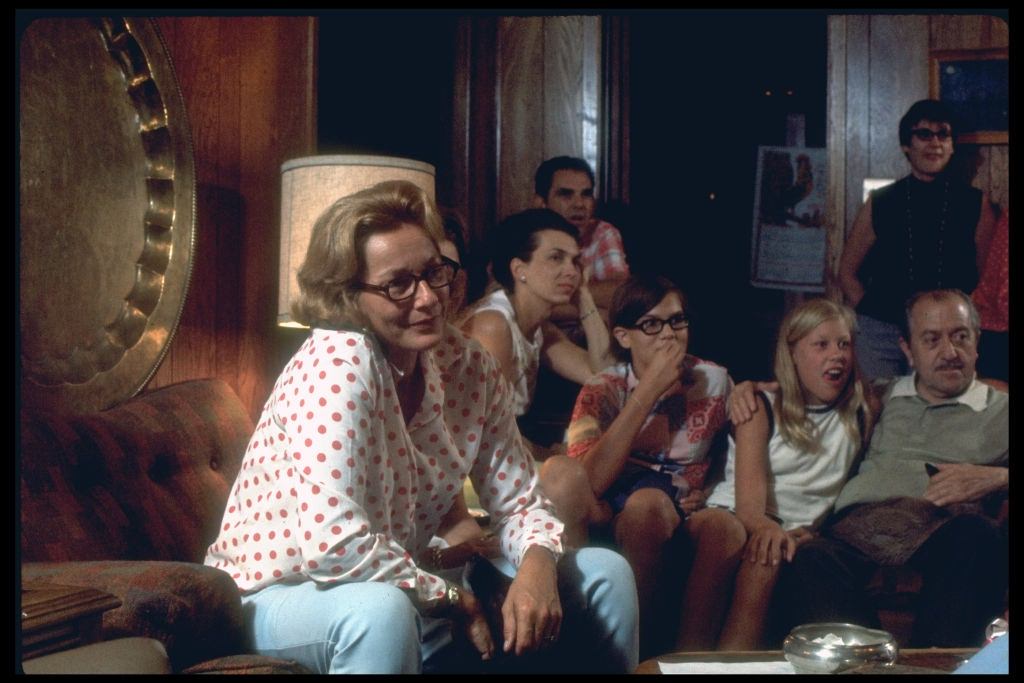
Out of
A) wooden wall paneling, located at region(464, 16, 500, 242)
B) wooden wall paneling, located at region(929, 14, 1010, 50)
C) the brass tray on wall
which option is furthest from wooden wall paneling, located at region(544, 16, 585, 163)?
the brass tray on wall

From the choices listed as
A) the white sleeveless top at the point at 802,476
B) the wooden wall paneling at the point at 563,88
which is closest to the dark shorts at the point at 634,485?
the white sleeveless top at the point at 802,476

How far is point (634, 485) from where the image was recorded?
8.36ft

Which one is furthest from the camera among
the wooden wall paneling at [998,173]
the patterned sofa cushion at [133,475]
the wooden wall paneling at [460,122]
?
the wooden wall paneling at [460,122]

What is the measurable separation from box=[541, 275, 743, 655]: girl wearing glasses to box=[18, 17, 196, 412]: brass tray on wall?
0.94 metres

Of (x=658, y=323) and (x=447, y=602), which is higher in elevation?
(x=658, y=323)

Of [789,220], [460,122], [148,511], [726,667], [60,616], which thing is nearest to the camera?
[60,616]

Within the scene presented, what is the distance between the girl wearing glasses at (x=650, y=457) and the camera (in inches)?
94.6

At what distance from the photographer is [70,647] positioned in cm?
121

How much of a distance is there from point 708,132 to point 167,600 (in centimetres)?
579

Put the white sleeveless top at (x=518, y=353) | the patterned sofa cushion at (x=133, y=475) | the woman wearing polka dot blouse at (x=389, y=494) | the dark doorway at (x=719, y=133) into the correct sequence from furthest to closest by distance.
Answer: the dark doorway at (x=719, y=133) < the white sleeveless top at (x=518, y=353) < the patterned sofa cushion at (x=133, y=475) < the woman wearing polka dot blouse at (x=389, y=494)

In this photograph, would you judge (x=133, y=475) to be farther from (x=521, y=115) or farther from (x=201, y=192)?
(x=521, y=115)

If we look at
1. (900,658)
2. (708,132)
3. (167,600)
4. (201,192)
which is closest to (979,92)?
(708,132)

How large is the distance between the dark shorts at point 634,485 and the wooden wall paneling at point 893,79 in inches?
82.7

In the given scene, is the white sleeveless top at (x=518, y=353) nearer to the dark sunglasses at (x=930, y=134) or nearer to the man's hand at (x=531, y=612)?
the man's hand at (x=531, y=612)
